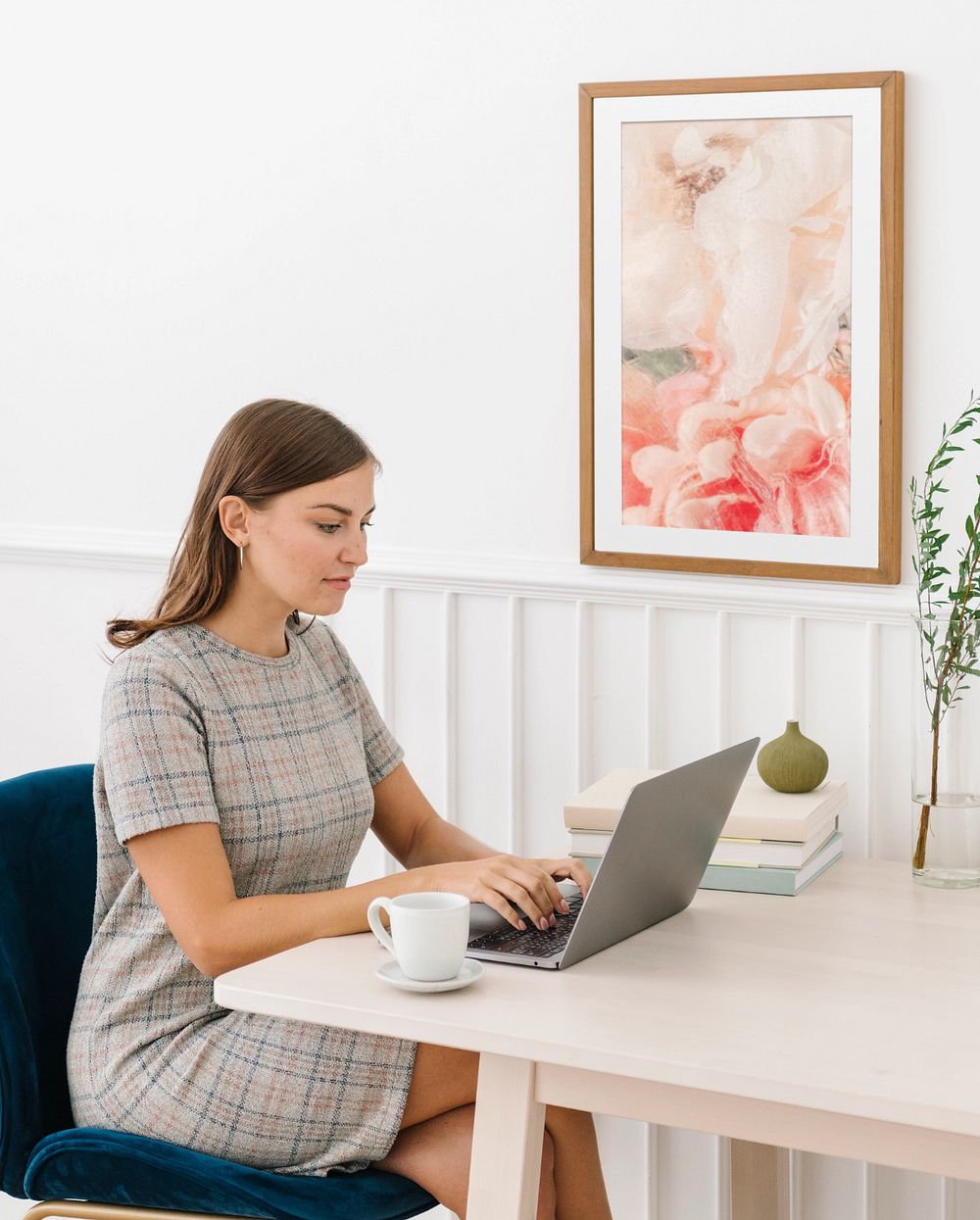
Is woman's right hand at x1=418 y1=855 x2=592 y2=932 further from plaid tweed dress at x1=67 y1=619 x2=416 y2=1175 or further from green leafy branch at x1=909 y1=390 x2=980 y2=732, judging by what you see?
green leafy branch at x1=909 y1=390 x2=980 y2=732

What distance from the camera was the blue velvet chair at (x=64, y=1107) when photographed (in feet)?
5.44

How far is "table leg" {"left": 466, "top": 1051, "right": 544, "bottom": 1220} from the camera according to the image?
1429 mm

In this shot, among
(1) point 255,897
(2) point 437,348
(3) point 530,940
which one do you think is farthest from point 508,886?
(2) point 437,348

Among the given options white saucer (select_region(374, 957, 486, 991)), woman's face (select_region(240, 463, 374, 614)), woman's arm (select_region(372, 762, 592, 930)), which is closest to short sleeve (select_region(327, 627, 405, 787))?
woman's arm (select_region(372, 762, 592, 930))

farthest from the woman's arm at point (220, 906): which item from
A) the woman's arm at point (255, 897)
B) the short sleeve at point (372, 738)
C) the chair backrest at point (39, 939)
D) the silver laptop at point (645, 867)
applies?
the short sleeve at point (372, 738)

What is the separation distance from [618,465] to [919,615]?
48 cm

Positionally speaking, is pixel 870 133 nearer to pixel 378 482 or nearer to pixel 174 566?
pixel 378 482

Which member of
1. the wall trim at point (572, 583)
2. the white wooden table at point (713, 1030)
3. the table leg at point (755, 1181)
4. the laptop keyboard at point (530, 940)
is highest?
the wall trim at point (572, 583)

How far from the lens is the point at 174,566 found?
1.88m

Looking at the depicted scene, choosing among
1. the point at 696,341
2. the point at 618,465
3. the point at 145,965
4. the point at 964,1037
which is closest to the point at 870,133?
the point at 696,341

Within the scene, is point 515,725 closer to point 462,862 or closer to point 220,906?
point 462,862

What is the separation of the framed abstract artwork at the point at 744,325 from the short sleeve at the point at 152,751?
729mm

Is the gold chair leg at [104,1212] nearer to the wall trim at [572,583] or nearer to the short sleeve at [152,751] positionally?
the short sleeve at [152,751]

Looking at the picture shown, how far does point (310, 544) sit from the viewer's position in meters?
1.82
